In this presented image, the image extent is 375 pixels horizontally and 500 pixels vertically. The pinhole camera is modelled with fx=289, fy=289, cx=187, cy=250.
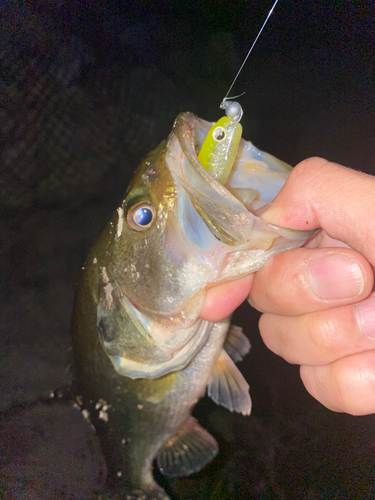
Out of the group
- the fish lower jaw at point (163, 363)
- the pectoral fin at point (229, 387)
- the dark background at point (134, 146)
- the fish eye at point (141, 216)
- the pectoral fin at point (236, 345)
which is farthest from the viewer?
the pectoral fin at point (236, 345)

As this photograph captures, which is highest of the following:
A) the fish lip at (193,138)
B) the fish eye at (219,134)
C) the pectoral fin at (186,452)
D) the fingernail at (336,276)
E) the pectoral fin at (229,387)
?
the fish eye at (219,134)

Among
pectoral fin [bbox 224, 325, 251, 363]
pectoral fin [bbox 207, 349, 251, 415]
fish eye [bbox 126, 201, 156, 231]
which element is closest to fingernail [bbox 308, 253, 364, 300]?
fish eye [bbox 126, 201, 156, 231]

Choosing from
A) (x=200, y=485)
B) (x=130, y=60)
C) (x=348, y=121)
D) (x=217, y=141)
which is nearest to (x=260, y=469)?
(x=200, y=485)

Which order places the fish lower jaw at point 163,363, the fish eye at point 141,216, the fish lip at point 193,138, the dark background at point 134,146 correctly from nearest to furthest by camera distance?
the fish lip at point 193,138, the fish eye at point 141,216, the fish lower jaw at point 163,363, the dark background at point 134,146

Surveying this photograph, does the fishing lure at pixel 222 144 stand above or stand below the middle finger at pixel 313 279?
above

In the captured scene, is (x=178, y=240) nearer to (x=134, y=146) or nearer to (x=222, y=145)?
(x=222, y=145)

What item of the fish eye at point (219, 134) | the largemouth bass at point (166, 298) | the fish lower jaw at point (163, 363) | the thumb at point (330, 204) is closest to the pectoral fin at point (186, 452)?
the largemouth bass at point (166, 298)

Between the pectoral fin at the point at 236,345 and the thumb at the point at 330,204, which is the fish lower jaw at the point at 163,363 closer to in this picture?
the thumb at the point at 330,204

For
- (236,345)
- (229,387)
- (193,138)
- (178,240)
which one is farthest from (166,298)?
(236,345)

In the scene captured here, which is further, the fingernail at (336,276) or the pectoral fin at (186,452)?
the pectoral fin at (186,452)
